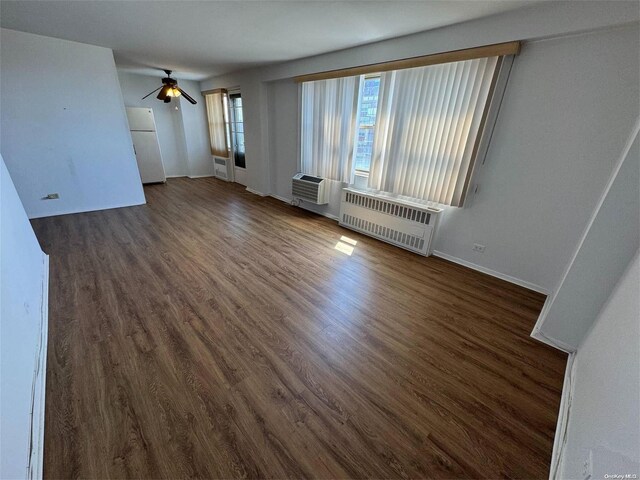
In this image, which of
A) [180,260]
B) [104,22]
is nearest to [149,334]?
[180,260]

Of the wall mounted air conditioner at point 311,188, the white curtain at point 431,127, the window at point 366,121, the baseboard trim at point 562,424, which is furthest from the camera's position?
the wall mounted air conditioner at point 311,188

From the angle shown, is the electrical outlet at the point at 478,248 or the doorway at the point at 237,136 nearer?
the electrical outlet at the point at 478,248

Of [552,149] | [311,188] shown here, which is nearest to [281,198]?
[311,188]

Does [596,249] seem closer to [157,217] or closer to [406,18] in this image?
[406,18]

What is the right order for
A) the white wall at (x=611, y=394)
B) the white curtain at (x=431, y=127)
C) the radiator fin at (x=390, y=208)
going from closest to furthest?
1. the white wall at (x=611, y=394)
2. the white curtain at (x=431, y=127)
3. the radiator fin at (x=390, y=208)

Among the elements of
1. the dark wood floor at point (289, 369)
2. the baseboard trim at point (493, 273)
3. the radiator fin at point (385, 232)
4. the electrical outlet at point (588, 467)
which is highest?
the electrical outlet at point (588, 467)

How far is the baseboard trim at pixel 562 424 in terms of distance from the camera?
1134 millimetres

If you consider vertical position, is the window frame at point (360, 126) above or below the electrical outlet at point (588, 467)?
above

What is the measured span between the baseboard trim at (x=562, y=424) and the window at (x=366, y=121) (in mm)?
2932

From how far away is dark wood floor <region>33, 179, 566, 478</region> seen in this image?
1.17 metres

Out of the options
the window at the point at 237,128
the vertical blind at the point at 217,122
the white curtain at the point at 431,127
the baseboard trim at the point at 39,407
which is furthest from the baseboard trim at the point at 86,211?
the white curtain at the point at 431,127

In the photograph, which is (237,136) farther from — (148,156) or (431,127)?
(431,127)

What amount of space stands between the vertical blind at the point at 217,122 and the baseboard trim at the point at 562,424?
7.24 meters

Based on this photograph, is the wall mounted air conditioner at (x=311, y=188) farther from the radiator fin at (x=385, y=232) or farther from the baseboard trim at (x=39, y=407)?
the baseboard trim at (x=39, y=407)
